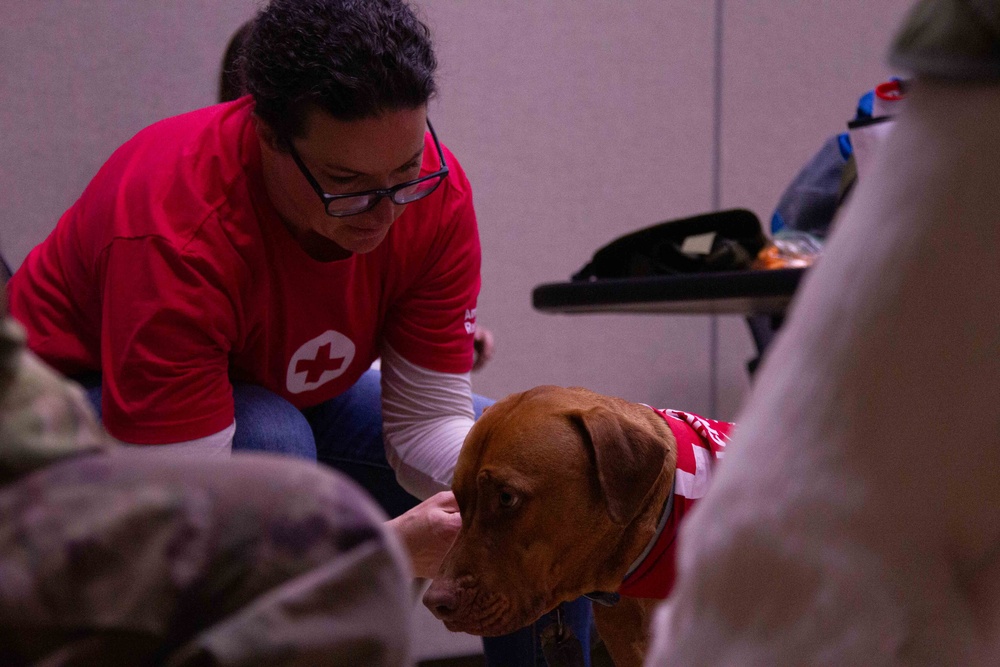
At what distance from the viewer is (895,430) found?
1.73 ft

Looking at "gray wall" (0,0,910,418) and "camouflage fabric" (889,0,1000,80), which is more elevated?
"camouflage fabric" (889,0,1000,80)

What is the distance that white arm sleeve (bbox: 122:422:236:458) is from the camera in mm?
1450

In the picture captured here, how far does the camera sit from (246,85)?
5.31ft

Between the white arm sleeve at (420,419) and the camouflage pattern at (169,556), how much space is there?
1403mm

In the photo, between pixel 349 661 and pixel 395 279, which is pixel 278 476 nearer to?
pixel 349 661

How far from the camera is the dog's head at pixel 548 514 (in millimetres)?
1479

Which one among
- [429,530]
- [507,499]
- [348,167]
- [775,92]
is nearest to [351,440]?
[429,530]

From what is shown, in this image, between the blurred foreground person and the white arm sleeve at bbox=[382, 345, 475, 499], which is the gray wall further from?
the blurred foreground person

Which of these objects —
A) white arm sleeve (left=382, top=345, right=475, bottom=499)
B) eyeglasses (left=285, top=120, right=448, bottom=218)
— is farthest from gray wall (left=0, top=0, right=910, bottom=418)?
eyeglasses (left=285, top=120, right=448, bottom=218)

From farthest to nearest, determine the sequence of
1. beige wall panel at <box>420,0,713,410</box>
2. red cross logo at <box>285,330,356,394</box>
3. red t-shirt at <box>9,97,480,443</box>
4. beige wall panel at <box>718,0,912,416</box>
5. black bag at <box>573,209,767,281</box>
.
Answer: beige wall panel at <box>718,0,912,416</box>
beige wall panel at <box>420,0,713,410</box>
red cross logo at <box>285,330,356,394</box>
red t-shirt at <box>9,97,480,443</box>
black bag at <box>573,209,767,281</box>

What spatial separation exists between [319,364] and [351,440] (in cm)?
29

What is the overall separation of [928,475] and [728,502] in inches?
4.7

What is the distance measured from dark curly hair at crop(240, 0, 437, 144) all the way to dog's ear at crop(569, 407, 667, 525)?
25.9 inches

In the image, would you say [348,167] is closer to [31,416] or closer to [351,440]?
[351,440]
